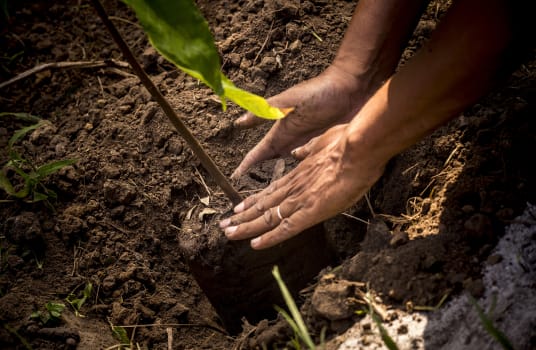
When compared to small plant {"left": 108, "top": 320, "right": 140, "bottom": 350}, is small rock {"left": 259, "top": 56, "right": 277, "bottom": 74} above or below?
above

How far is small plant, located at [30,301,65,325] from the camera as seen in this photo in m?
1.52

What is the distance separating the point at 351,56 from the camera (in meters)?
1.72

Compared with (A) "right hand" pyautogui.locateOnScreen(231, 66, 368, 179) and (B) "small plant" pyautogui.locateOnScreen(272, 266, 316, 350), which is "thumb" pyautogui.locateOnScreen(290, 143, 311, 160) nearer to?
(A) "right hand" pyautogui.locateOnScreen(231, 66, 368, 179)

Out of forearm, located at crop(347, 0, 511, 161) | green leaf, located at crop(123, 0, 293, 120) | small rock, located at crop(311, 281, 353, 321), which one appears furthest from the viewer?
small rock, located at crop(311, 281, 353, 321)

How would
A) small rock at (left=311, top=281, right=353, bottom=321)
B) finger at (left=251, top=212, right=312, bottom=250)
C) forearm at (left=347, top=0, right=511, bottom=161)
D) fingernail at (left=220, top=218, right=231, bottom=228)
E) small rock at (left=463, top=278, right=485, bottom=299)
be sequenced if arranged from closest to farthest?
forearm at (left=347, top=0, right=511, bottom=161)
small rock at (left=463, top=278, right=485, bottom=299)
small rock at (left=311, top=281, right=353, bottom=321)
finger at (left=251, top=212, right=312, bottom=250)
fingernail at (left=220, top=218, right=231, bottom=228)

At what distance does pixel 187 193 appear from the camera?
189 centimetres

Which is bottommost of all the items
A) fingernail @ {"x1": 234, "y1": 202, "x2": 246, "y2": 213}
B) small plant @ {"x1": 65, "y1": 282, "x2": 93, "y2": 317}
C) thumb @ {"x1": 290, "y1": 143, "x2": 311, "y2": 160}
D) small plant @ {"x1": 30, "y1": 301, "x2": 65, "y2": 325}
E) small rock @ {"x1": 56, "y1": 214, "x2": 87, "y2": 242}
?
small plant @ {"x1": 65, "y1": 282, "x2": 93, "y2": 317}

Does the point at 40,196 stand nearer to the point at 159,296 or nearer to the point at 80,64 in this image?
the point at 159,296

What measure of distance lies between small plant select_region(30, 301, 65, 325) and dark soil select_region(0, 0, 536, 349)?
19mm

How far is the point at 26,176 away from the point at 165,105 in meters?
0.92

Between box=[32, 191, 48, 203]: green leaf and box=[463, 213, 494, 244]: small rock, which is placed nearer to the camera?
box=[463, 213, 494, 244]: small rock

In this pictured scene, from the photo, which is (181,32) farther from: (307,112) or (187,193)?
(187,193)

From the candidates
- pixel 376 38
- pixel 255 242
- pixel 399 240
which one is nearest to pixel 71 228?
pixel 255 242

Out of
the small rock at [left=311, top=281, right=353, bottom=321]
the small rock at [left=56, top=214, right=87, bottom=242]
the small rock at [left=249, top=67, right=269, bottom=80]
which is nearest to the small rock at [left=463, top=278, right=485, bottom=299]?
the small rock at [left=311, top=281, right=353, bottom=321]
